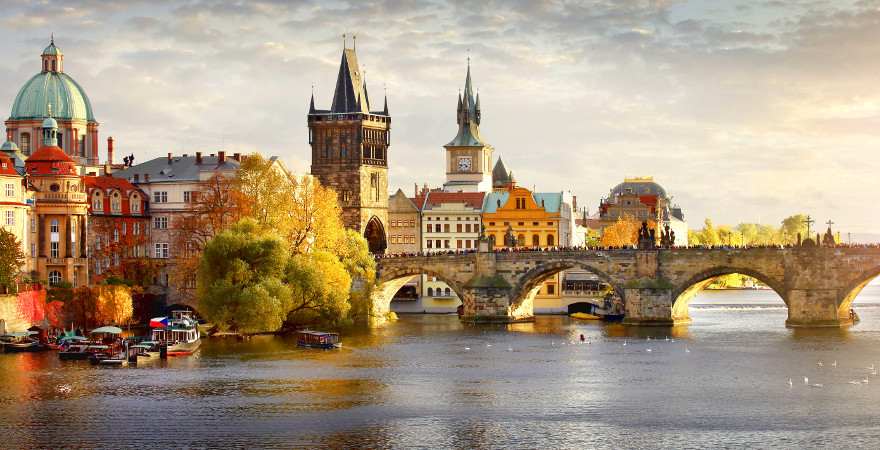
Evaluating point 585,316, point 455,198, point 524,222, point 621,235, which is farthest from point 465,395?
point 621,235

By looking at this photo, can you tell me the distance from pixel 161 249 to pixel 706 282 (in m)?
45.8

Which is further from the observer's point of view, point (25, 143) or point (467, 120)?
point (467, 120)

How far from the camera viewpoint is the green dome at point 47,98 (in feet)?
493

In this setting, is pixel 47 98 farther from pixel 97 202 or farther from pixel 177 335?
pixel 177 335

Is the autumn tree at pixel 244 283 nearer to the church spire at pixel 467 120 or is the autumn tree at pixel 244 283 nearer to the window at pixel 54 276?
the window at pixel 54 276

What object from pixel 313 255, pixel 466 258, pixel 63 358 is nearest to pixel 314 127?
pixel 466 258

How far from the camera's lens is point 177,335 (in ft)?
329

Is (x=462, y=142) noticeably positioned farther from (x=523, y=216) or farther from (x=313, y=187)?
(x=313, y=187)

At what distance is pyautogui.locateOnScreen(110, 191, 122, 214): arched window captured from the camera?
12962 centimetres

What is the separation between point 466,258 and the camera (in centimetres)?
13138

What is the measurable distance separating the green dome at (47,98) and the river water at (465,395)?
175ft

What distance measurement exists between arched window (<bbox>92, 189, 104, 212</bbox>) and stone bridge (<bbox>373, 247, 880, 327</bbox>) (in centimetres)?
2390

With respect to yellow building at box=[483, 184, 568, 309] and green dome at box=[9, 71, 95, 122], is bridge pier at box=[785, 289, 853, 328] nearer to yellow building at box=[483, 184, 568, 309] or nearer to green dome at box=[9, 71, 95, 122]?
yellow building at box=[483, 184, 568, 309]

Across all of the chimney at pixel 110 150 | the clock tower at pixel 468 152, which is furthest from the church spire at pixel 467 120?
the chimney at pixel 110 150
